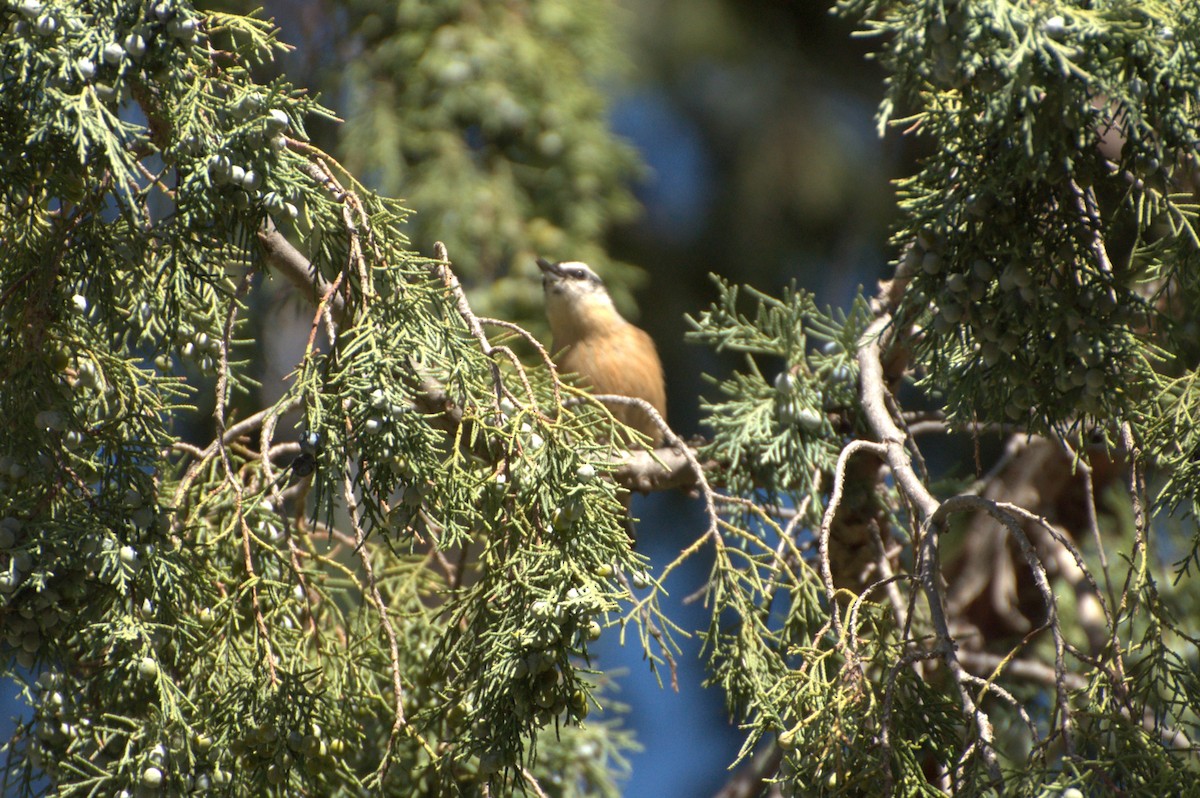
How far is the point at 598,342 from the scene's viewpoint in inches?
155

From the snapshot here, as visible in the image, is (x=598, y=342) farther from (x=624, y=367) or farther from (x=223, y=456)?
(x=223, y=456)

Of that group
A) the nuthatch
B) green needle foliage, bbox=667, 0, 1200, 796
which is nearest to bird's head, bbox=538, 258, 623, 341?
the nuthatch

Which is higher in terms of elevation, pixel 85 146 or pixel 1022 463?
Answer: pixel 85 146

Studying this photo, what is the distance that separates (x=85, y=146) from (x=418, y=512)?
0.63 m

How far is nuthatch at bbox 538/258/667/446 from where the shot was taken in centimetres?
380

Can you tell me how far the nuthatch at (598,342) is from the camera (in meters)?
3.80

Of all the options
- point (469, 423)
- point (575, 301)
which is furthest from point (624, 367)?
point (469, 423)

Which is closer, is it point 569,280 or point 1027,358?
point 1027,358

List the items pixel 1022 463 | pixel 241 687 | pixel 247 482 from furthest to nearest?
pixel 1022 463, pixel 247 482, pixel 241 687

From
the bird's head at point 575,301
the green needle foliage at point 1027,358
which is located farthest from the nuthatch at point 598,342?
the green needle foliage at point 1027,358

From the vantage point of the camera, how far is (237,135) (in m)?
1.56

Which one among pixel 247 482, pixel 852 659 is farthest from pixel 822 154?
pixel 852 659

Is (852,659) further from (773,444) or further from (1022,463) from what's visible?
(1022,463)

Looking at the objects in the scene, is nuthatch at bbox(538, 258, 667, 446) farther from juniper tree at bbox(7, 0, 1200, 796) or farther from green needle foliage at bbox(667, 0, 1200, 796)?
juniper tree at bbox(7, 0, 1200, 796)
